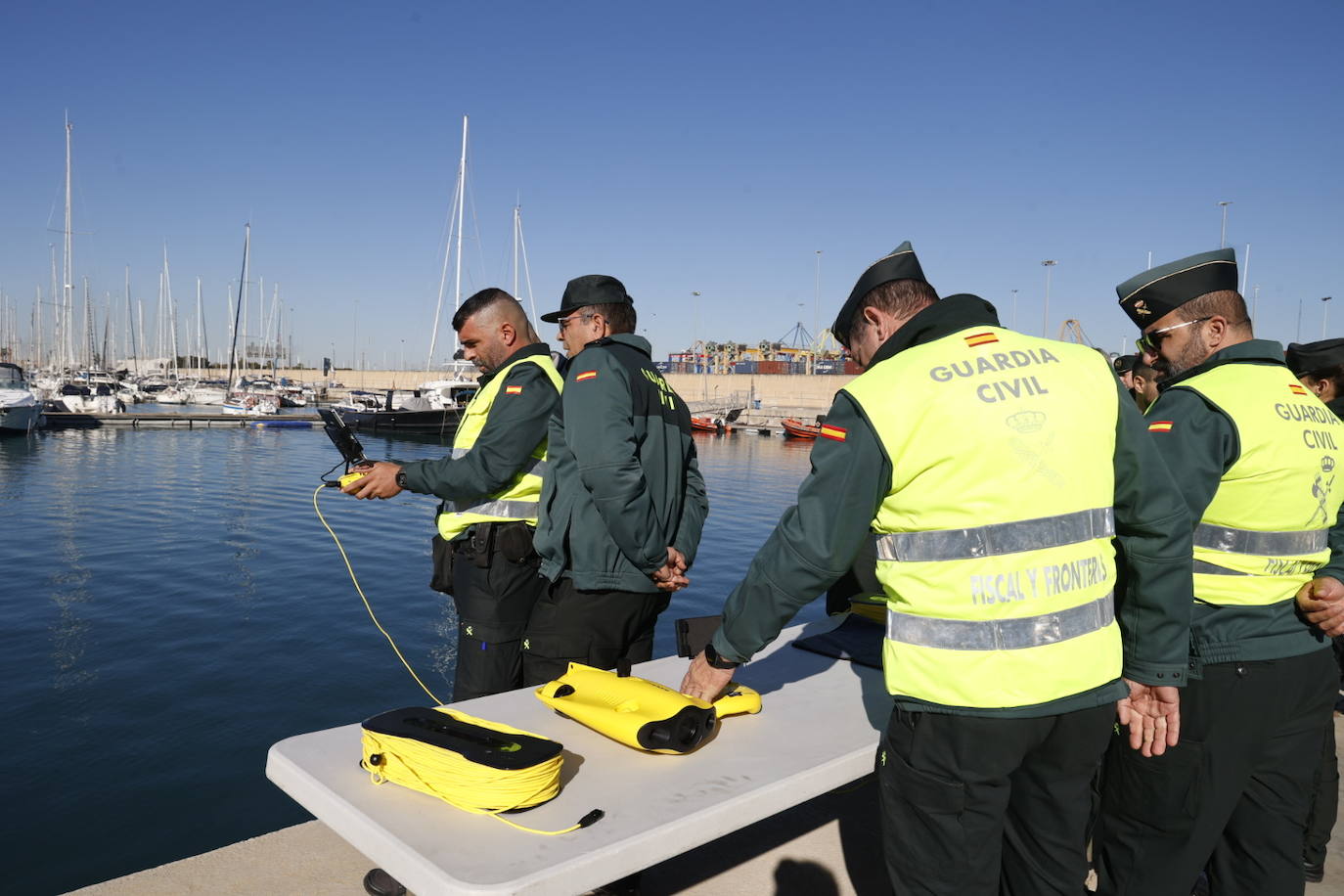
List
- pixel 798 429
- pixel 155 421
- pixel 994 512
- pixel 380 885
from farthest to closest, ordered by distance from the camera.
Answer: pixel 798 429 < pixel 155 421 < pixel 380 885 < pixel 994 512

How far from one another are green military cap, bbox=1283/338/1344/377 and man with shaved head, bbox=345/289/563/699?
3259 mm

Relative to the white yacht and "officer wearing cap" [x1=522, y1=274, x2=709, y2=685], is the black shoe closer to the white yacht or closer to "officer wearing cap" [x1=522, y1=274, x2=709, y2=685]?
"officer wearing cap" [x1=522, y1=274, x2=709, y2=685]

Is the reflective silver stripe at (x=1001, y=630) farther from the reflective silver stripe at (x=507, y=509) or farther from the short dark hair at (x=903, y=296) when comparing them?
the reflective silver stripe at (x=507, y=509)

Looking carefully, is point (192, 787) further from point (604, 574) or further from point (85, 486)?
point (85, 486)

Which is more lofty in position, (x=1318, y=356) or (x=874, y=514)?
(x=1318, y=356)

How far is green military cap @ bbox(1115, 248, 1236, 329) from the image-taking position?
243 cm

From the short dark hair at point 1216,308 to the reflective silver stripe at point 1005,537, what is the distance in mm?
1083

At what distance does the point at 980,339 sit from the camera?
1.72 meters

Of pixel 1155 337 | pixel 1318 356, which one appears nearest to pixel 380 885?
pixel 1155 337

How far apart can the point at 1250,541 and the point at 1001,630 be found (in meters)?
1.11

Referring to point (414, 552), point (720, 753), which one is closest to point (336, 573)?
point (414, 552)

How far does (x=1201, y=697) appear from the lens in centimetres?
221

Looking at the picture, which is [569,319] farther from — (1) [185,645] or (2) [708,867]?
(1) [185,645]

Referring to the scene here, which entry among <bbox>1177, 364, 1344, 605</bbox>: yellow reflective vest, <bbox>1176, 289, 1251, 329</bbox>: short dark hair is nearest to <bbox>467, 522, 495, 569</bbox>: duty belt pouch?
<bbox>1177, 364, 1344, 605</bbox>: yellow reflective vest
